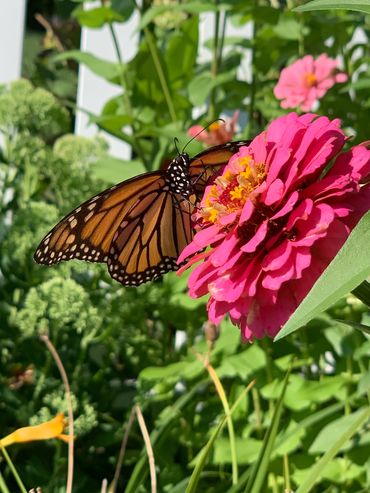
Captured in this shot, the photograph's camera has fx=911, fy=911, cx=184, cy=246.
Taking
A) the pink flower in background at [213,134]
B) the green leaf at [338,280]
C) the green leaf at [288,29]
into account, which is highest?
the green leaf at [288,29]

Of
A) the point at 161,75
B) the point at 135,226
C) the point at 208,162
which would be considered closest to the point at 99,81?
the point at 161,75

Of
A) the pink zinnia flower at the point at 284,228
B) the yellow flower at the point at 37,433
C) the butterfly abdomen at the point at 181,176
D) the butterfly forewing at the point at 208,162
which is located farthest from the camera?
the butterfly abdomen at the point at 181,176

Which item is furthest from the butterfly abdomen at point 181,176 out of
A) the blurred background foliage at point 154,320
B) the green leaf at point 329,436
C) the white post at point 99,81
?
the white post at point 99,81

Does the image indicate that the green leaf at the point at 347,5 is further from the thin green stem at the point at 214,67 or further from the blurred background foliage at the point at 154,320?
the thin green stem at the point at 214,67

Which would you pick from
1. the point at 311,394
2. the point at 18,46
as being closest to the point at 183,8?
the point at 18,46

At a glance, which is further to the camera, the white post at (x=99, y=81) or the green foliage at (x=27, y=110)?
the white post at (x=99, y=81)

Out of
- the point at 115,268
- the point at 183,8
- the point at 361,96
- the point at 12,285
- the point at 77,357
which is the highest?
the point at 183,8

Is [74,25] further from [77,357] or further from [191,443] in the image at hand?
[191,443]

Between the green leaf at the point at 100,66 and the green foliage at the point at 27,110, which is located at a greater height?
the green leaf at the point at 100,66
